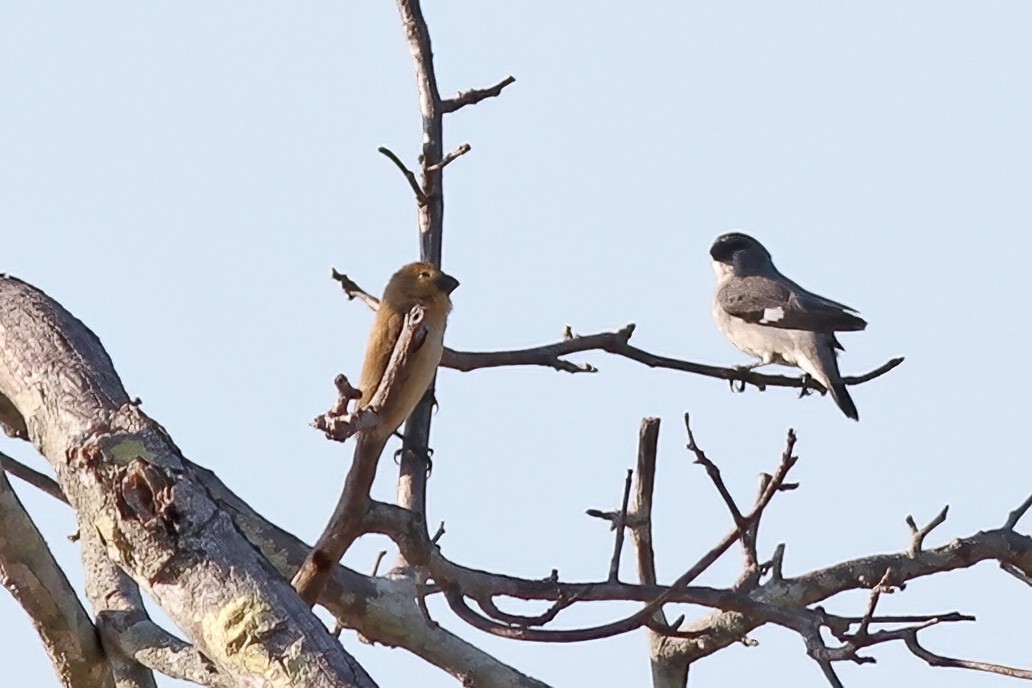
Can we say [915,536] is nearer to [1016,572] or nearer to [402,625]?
[1016,572]

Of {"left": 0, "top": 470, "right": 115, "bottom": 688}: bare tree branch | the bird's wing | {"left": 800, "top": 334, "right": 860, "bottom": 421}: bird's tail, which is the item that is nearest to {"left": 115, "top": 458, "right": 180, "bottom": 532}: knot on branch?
{"left": 0, "top": 470, "right": 115, "bottom": 688}: bare tree branch

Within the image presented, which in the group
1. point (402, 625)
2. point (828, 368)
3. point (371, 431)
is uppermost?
point (828, 368)

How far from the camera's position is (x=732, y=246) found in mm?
10094

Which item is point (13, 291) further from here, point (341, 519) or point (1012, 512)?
point (1012, 512)

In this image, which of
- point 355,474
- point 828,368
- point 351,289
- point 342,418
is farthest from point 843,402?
point 342,418

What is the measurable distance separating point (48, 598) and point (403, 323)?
1199 millimetres

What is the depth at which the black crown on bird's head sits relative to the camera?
10055mm

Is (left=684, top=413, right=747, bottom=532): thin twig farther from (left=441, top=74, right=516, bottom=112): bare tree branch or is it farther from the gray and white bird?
the gray and white bird

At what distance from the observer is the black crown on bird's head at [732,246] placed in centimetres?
1005

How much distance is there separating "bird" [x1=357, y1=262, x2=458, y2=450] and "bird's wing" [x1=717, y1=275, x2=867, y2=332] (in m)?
4.34

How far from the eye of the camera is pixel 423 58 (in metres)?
4.93

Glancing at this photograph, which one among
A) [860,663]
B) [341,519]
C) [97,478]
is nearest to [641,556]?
[860,663]

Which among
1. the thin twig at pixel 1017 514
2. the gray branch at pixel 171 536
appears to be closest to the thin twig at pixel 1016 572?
the thin twig at pixel 1017 514

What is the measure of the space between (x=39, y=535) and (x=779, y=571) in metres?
2.53
